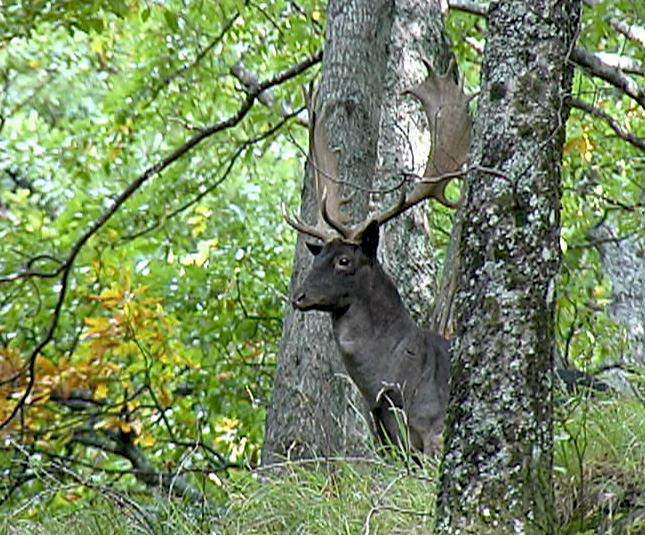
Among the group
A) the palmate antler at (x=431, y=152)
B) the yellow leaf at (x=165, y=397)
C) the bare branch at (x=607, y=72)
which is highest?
the bare branch at (x=607, y=72)

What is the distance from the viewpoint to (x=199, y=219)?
14469 mm

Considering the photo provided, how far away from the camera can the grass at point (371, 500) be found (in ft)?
17.1

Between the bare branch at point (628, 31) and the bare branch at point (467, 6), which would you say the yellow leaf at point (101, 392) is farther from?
the bare branch at point (628, 31)

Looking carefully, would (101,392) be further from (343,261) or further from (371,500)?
(371,500)

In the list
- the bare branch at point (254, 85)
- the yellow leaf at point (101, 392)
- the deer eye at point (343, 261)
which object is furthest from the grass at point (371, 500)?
the bare branch at point (254, 85)

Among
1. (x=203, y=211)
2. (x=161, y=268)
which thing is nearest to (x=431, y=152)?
(x=161, y=268)

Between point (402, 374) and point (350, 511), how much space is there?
8.03ft

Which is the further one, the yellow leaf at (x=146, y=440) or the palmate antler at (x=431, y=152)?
the yellow leaf at (x=146, y=440)

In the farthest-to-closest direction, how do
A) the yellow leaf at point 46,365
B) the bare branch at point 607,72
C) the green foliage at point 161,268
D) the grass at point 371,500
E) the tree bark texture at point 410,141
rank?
the green foliage at point 161,268, the yellow leaf at point 46,365, the bare branch at point 607,72, the tree bark texture at point 410,141, the grass at point 371,500

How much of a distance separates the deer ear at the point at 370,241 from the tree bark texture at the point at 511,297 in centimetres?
305

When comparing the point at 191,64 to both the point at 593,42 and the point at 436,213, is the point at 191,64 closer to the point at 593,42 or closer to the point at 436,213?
the point at 436,213

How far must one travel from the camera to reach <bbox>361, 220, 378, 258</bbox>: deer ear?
7.79m

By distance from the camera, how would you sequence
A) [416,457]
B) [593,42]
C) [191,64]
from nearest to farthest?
[416,457], [593,42], [191,64]

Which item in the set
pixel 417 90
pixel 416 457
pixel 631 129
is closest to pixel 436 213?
pixel 631 129
